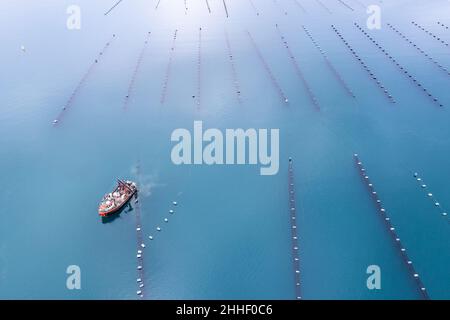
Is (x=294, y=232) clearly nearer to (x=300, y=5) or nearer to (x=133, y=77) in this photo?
(x=133, y=77)

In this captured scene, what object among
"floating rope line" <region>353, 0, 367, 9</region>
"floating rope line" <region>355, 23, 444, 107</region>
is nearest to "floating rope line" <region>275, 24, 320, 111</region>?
"floating rope line" <region>355, 23, 444, 107</region>

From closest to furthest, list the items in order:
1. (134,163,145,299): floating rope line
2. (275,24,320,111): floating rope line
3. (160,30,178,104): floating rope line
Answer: (134,163,145,299): floating rope line → (275,24,320,111): floating rope line → (160,30,178,104): floating rope line

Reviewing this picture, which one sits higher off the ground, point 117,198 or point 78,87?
point 78,87

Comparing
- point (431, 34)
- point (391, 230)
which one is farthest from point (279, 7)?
point (391, 230)

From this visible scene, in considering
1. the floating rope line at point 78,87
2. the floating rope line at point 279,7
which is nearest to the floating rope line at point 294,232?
the floating rope line at point 78,87

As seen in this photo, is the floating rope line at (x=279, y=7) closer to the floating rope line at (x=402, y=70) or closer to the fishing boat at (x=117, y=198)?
the floating rope line at (x=402, y=70)

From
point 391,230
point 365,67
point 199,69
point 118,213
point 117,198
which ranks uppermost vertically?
Result: point 199,69

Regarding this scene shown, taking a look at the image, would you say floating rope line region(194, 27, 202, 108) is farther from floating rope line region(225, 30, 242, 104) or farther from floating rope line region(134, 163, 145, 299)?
floating rope line region(134, 163, 145, 299)

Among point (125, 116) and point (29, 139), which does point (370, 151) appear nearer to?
point (125, 116)

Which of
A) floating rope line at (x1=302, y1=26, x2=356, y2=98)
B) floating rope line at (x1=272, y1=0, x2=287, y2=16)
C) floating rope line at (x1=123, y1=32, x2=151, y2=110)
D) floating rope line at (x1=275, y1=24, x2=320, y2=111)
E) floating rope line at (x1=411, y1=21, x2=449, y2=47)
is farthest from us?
floating rope line at (x1=272, y1=0, x2=287, y2=16)
